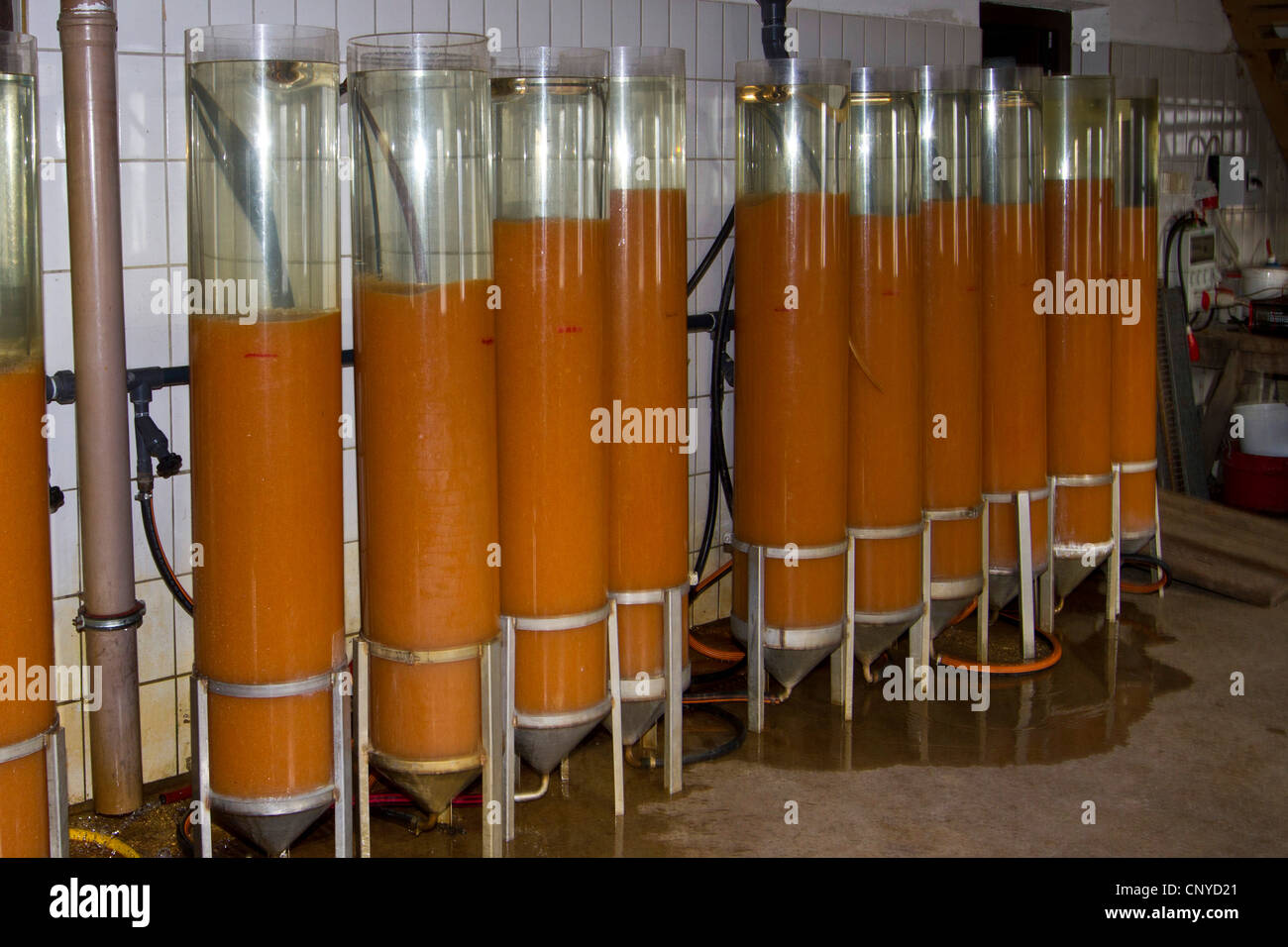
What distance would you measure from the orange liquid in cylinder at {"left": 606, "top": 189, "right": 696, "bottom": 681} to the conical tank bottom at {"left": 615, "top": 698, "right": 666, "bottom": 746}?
0.07 meters

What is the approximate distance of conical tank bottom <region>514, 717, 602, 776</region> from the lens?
2.90m

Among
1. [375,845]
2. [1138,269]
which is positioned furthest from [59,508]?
[1138,269]

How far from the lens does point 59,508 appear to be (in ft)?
9.58

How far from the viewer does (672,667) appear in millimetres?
3152

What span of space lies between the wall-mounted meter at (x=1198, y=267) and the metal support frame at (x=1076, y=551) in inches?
82.0

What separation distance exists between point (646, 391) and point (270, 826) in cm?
122

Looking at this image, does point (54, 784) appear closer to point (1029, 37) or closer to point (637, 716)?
point (637, 716)

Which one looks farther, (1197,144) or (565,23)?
(1197,144)

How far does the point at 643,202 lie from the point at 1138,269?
82.3 inches

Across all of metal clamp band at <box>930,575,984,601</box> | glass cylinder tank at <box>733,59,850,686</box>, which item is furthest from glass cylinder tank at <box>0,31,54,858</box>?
metal clamp band at <box>930,575,984,601</box>

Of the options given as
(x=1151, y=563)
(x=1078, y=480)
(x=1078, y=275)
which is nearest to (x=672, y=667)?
(x=1078, y=480)

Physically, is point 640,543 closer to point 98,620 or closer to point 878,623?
point 878,623

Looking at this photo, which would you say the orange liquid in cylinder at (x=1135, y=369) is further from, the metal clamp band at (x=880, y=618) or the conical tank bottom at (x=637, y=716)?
the conical tank bottom at (x=637, y=716)

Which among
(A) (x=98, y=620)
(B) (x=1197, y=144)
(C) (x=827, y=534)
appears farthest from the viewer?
(B) (x=1197, y=144)
